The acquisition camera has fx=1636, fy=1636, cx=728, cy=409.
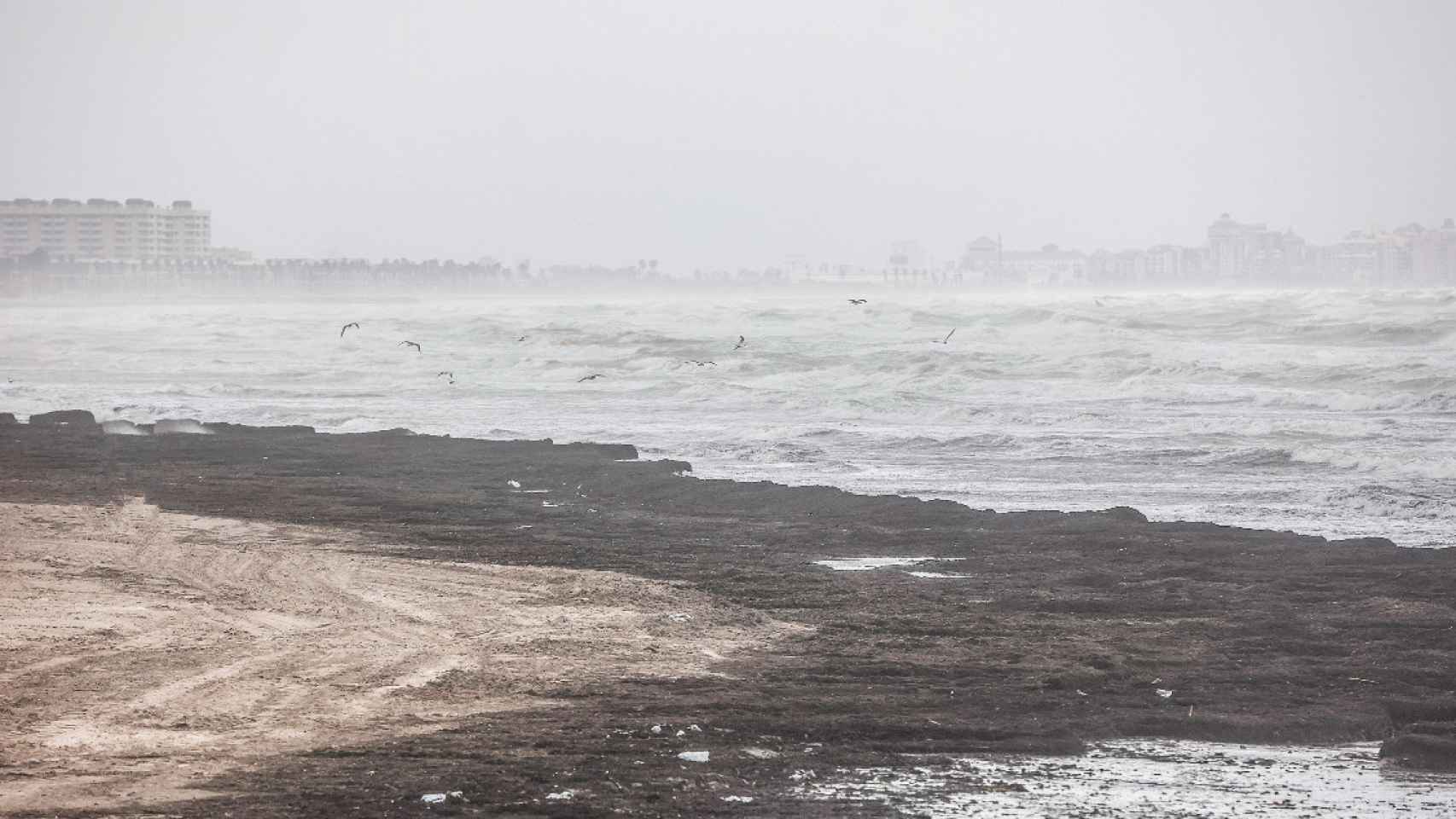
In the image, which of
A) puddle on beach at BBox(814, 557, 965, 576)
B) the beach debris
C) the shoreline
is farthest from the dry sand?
puddle on beach at BBox(814, 557, 965, 576)

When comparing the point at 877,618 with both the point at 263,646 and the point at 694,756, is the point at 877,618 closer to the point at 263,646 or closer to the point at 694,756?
the point at 694,756

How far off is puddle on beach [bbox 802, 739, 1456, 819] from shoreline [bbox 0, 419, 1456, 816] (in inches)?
8.1

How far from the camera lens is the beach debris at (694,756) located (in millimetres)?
6680

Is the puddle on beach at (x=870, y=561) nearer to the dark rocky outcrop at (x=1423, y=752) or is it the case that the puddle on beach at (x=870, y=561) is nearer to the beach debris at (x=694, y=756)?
the beach debris at (x=694, y=756)

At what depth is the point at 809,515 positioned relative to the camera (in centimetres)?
1428

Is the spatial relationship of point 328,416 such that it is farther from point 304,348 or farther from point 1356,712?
point 304,348

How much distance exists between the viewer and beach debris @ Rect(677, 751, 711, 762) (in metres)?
6.68

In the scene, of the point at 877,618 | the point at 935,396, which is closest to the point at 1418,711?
the point at 877,618

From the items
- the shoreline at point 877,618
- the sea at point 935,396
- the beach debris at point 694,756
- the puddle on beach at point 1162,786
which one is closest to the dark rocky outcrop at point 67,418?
the sea at point 935,396

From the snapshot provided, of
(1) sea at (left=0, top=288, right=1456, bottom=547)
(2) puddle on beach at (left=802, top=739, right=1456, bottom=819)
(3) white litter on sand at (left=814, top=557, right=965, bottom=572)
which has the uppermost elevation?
(2) puddle on beach at (left=802, top=739, right=1456, bottom=819)

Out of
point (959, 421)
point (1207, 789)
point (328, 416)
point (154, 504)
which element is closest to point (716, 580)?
point (1207, 789)

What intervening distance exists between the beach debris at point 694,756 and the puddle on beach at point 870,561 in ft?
16.3

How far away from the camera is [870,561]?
39.4ft

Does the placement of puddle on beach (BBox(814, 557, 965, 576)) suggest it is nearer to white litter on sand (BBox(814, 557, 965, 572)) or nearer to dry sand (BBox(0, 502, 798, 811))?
white litter on sand (BBox(814, 557, 965, 572))
